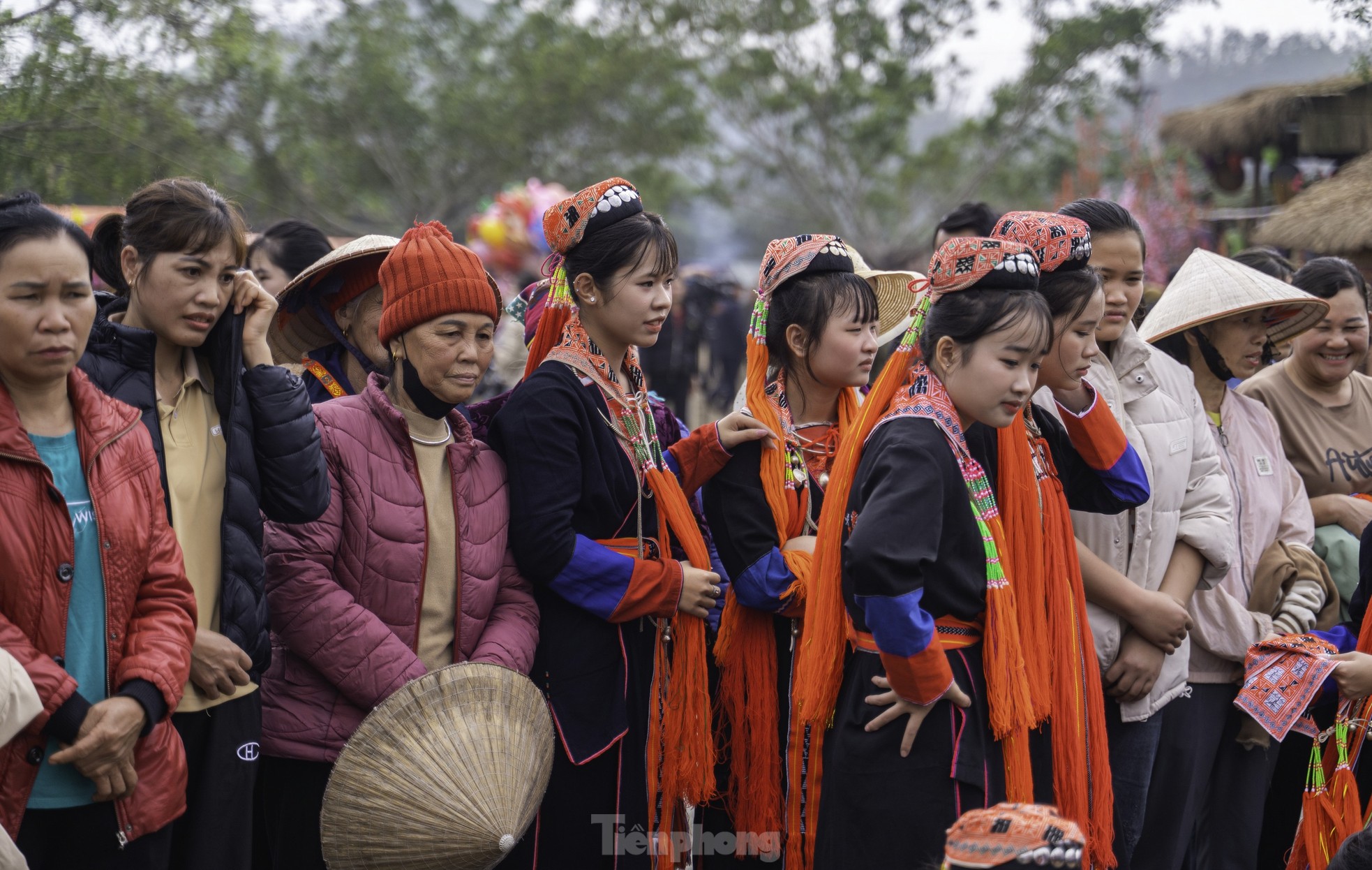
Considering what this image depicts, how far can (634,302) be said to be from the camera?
9.86 feet

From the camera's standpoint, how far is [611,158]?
75.8 feet

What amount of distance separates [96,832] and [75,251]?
1105 mm

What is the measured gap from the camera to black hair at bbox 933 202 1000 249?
4.96 meters

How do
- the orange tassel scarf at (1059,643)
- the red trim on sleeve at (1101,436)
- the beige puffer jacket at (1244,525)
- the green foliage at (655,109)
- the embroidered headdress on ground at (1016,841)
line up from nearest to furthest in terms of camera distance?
the embroidered headdress on ground at (1016,841)
the orange tassel scarf at (1059,643)
the red trim on sleeve at (1101,436)
the beige puffer jacket at (1244,525)
the green foliage at (655,109)

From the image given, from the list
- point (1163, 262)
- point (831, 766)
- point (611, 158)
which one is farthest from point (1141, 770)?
point (611, 158)

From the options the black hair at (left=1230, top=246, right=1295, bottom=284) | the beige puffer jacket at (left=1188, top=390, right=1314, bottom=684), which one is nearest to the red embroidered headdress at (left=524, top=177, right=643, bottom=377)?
the beige puffer jacket at (left=1188, top=390, right=1314, bottom=684)

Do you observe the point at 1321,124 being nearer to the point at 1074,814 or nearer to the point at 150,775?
the point at 1074,814

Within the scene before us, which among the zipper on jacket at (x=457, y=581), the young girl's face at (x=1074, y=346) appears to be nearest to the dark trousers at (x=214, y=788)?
the zipper on jacket at (x=457, y=581)

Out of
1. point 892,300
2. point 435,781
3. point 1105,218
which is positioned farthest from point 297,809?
point 1105,218

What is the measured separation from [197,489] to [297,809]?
759mm

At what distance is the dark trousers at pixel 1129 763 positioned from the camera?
3145 mm

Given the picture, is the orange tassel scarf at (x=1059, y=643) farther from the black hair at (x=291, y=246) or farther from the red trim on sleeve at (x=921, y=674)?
the black hair at (x=291, y=246)

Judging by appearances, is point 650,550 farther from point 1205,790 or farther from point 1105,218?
point 1205,790

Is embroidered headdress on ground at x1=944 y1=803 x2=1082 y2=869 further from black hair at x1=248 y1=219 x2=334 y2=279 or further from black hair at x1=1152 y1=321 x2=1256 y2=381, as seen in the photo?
black hair at x1=248 y1=219 x2=334 y2=279
